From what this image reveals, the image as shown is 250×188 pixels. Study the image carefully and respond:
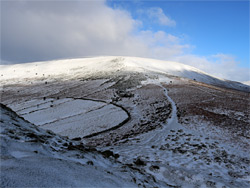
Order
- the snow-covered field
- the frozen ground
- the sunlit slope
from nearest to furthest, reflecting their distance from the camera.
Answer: the frozen ground, the snow-covered field, the sunlit slope

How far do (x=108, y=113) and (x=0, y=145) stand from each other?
21.0m

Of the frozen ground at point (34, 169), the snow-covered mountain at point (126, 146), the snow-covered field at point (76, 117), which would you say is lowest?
Result: the snow-covered field at point (76, 117)

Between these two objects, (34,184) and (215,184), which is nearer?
(34,184)

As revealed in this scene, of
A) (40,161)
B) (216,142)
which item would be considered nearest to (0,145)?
(40,161)

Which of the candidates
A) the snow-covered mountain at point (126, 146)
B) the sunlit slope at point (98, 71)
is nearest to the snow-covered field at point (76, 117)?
the snow-covered mountain at point (126, 146)

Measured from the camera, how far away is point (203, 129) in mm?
16641

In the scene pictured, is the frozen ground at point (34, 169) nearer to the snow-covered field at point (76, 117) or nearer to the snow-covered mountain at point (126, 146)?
the snow-covered mountain at point (126, 146)

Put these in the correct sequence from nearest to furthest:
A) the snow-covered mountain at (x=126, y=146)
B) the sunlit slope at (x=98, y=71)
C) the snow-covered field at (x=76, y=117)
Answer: the snow-covered mountain at (x=126, y=146)
the snow-covered field at (x=76, y=117)
the sunlit slope at (x=98, y=71)

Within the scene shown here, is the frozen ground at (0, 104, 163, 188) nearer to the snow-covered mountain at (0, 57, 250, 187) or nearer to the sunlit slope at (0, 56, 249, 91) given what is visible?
the snow-covered mountain at (0, 57, 250, 187)

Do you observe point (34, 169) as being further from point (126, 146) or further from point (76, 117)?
point (76, 117)

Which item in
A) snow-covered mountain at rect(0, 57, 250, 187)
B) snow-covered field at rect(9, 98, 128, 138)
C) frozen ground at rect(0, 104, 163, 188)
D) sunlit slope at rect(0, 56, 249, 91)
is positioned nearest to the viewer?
frozen ground at rect(0, 104, 163, 188)

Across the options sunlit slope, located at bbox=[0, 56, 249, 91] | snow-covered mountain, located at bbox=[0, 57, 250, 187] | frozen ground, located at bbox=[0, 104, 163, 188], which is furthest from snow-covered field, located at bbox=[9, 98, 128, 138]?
sunlit slope, located at bbox=[0, 56, 249, 91]

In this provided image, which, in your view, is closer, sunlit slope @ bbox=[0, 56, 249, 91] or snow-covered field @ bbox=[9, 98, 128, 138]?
snow-covered field @ bbox=[9, 98, 128, 138]

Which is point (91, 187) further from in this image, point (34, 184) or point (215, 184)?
point (215, 184)
